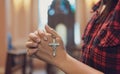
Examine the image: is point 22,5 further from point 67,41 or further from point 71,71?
point 71,71

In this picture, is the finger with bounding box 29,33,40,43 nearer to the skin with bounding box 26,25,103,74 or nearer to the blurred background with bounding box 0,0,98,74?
the skin with bounding box 26,25,103,74

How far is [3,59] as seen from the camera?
443cm

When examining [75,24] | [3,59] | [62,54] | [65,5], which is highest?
[65,5]

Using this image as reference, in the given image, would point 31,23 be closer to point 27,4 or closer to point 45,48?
point 27,4

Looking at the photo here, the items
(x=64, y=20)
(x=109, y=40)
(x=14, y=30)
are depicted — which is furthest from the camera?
(x=14, y=30)

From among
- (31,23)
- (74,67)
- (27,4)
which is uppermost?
(27,4)

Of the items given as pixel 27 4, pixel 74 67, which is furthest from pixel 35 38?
pixel 27 4

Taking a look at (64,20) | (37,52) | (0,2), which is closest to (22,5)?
(0,2)

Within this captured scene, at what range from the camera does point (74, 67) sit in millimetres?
762

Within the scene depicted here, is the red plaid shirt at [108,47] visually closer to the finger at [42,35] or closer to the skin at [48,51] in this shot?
the skin at [48,51]

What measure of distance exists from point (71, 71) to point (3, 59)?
3808mm

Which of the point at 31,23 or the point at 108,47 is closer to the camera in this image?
the point at 108,47

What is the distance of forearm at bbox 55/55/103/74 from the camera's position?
2.46 feet

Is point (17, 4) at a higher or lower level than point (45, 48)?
higher
